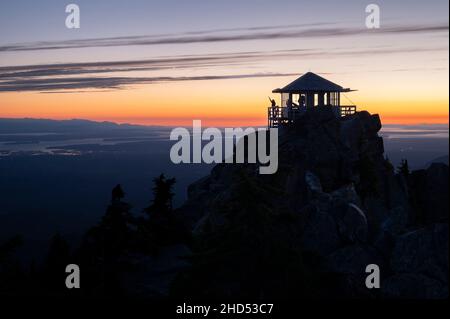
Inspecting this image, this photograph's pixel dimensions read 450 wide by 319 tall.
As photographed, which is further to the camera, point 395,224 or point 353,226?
point 395,224

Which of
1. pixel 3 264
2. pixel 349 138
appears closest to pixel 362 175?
pixel 349 138

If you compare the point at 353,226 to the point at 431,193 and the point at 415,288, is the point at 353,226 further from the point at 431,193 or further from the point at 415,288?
the point at 431,193

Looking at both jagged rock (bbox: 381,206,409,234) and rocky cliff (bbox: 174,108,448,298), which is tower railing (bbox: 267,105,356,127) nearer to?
rocky cliff (bbox: 174,108,448,298)

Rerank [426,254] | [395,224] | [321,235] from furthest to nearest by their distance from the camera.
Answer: [395,224] → [321,235] → [426,254]

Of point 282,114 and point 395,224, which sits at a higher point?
point 282,114

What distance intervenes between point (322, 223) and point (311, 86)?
1659cm

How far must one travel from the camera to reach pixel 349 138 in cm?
4634

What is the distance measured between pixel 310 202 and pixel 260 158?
6317 mm

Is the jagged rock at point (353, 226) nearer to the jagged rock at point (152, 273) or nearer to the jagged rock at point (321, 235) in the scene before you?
the jagged rock at point (321, 235)

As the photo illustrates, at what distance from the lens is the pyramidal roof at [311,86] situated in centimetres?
4891

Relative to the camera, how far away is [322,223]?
3650 cm

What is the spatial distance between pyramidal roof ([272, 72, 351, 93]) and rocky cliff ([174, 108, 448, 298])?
3006mm

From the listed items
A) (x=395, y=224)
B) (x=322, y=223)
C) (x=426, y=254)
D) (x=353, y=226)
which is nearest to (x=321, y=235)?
(x=322, y=223)
